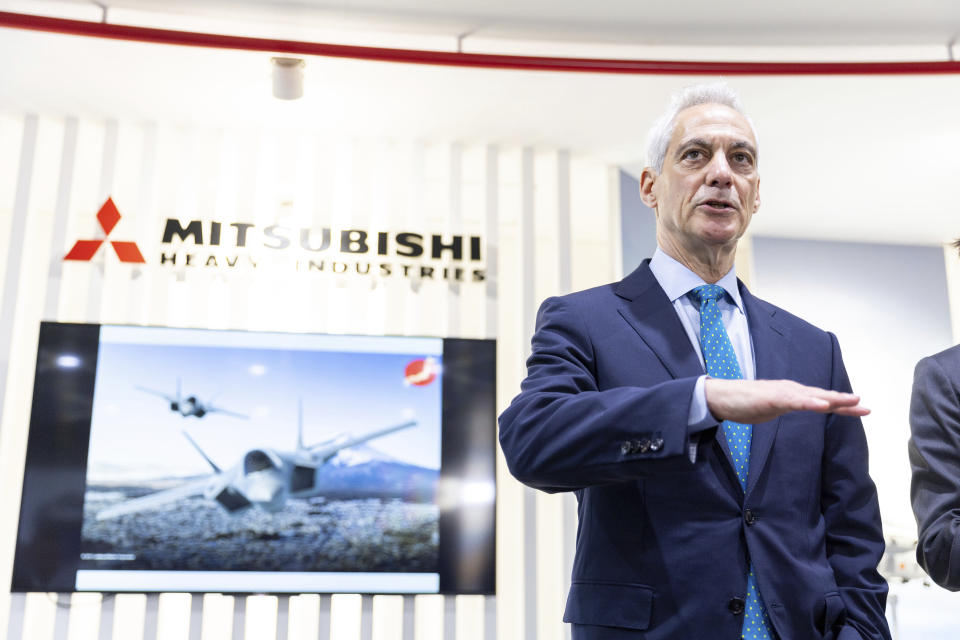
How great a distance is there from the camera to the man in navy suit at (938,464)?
1475mm

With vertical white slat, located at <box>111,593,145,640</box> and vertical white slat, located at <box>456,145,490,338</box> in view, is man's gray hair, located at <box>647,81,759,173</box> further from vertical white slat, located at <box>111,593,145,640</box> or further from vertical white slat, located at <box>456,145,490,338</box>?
vertical white slat, located at <box>111,593,145,640</box>

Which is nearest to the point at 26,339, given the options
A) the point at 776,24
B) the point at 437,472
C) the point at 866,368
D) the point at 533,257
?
the point at 437,472

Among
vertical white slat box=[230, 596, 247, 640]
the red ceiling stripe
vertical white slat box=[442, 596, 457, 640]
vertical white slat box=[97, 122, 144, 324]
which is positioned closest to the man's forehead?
the red ceiling stripe

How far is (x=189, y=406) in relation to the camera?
3.69m

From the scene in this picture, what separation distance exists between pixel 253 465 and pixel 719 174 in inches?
107

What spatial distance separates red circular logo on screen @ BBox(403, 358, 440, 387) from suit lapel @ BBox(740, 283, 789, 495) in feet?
8.10

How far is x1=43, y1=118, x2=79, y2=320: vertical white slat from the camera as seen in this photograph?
12.4 feet

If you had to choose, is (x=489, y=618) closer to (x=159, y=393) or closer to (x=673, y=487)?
(x=159, y=393)

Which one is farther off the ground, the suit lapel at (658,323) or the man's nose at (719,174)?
the man's nose at (719,174)

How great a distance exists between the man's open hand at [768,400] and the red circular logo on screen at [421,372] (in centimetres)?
288

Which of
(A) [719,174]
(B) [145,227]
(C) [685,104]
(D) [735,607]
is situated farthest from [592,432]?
(B) [145,227]

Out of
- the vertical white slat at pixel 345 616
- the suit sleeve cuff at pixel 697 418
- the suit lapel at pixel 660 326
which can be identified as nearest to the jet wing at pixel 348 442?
the vertical white slat at pixel 345 616

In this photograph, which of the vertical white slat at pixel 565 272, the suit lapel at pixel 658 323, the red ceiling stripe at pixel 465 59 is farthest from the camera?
the vertical white slat at pixel 565 272

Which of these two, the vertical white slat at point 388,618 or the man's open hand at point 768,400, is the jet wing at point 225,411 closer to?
the vertical white slat at point 388,618
